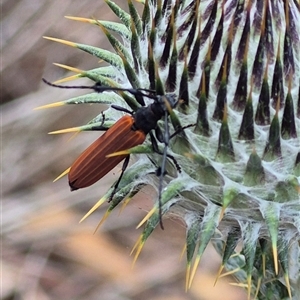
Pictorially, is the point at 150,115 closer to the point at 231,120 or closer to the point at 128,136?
the point at 128,136

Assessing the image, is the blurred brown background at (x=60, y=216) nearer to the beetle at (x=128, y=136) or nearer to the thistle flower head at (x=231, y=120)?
the beetle at (x=128, y=136)

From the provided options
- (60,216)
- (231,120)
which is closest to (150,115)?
(231,120)

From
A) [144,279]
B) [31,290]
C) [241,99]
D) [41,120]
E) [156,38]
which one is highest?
[156,38]

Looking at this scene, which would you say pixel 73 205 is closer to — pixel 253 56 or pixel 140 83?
pixel 140 83

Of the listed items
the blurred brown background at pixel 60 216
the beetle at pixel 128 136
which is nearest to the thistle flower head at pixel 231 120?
the beetle at pixel 128 136

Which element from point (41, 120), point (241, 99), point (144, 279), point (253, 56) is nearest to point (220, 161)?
point (241, 99)

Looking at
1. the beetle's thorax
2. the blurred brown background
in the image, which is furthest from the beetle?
the blurred brown background
